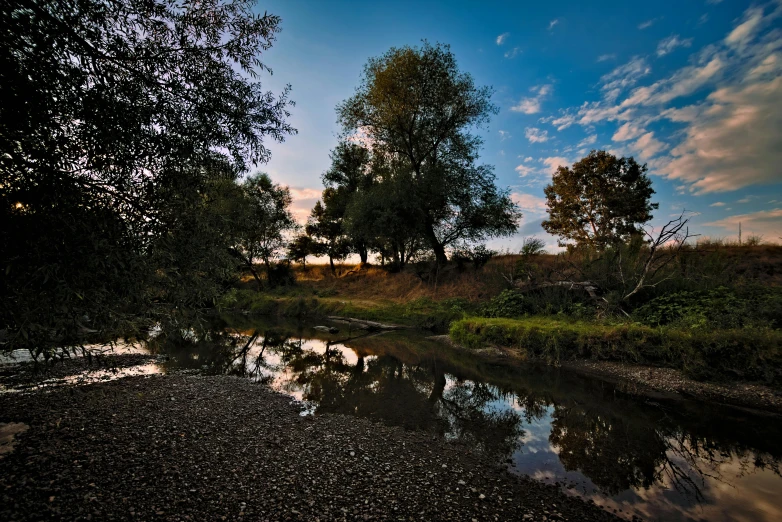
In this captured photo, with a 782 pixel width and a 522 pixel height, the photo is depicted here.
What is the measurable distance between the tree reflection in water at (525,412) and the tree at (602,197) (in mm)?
26553

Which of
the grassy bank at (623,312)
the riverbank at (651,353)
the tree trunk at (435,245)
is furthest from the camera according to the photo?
the tree trunk at (435,245)

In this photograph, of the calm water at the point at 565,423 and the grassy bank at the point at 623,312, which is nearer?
the calm water at the point at 565,423

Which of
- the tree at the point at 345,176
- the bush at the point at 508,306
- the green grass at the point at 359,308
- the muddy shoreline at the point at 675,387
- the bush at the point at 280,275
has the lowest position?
the muddy shoreline at the point at 675,387

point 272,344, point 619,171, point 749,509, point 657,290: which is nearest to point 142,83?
point 749,509

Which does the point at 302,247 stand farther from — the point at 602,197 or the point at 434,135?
the point at 602,197

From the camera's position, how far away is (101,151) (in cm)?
538

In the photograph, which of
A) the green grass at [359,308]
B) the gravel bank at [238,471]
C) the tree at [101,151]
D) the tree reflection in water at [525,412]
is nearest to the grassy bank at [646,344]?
the tree reflection in water at [525,412]

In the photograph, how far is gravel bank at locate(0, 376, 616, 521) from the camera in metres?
4.71

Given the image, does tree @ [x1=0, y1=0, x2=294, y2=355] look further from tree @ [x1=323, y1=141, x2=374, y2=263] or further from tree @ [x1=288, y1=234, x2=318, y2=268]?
tree @ [x1=288, y1=234, x2=318, y2=268]

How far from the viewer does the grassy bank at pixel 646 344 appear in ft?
32.2

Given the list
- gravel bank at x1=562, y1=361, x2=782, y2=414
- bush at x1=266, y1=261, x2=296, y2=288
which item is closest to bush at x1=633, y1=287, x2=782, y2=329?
gravel bank at x1=562, y1=361, x2=782, y2=414

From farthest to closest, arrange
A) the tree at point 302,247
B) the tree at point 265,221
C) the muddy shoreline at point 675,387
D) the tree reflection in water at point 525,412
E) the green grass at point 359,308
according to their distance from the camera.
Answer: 1. the tree at point 302,247
2. the tree at point 265,221
3. the green grass at point 359,308
4. the muddy shoreline at point 675,387
5. the tree reflection in water at point 525,412

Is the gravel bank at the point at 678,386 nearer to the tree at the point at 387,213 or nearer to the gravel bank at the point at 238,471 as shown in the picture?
the gravel bank at the point at 238,471

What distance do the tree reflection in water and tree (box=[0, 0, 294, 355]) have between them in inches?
229
